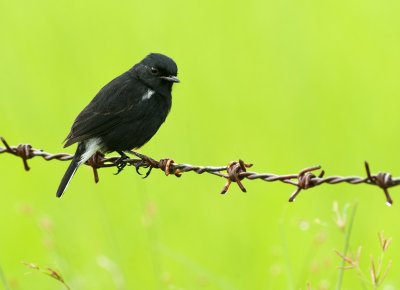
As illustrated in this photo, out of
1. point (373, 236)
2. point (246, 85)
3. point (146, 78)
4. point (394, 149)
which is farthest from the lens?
point (246, 85)

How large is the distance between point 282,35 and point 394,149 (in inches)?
136

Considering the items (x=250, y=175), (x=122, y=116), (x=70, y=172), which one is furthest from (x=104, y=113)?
(x=250, y=175)

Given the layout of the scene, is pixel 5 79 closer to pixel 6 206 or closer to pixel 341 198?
→ pixel 6 206

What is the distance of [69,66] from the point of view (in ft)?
40.2

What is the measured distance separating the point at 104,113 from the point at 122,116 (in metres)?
0.12

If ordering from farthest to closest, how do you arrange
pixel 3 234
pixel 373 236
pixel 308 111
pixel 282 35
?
pixel 282 35, pixel 308 111, pixel 3 234, pixel 373 236

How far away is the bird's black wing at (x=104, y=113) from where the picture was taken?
5.64 meters

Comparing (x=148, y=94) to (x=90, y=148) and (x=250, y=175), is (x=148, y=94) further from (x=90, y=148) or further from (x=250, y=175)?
(x=250, y=175)

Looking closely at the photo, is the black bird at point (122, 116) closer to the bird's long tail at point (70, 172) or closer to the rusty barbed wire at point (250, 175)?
the bird's long tail at point (70, 172)

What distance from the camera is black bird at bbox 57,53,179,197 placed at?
5660mm

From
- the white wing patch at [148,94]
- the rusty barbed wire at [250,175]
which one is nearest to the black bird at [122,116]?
the white wing patch at [148,94]

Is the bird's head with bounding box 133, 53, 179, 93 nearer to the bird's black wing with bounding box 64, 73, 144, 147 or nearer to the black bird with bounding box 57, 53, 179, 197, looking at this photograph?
the black bird with bounding box 57, 53, 179, 197

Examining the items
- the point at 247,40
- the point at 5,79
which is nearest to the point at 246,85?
the point at 247,40

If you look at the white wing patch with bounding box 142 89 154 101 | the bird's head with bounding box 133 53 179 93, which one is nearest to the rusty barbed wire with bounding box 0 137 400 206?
the white wing patch with bounding box 142 89 154 101
